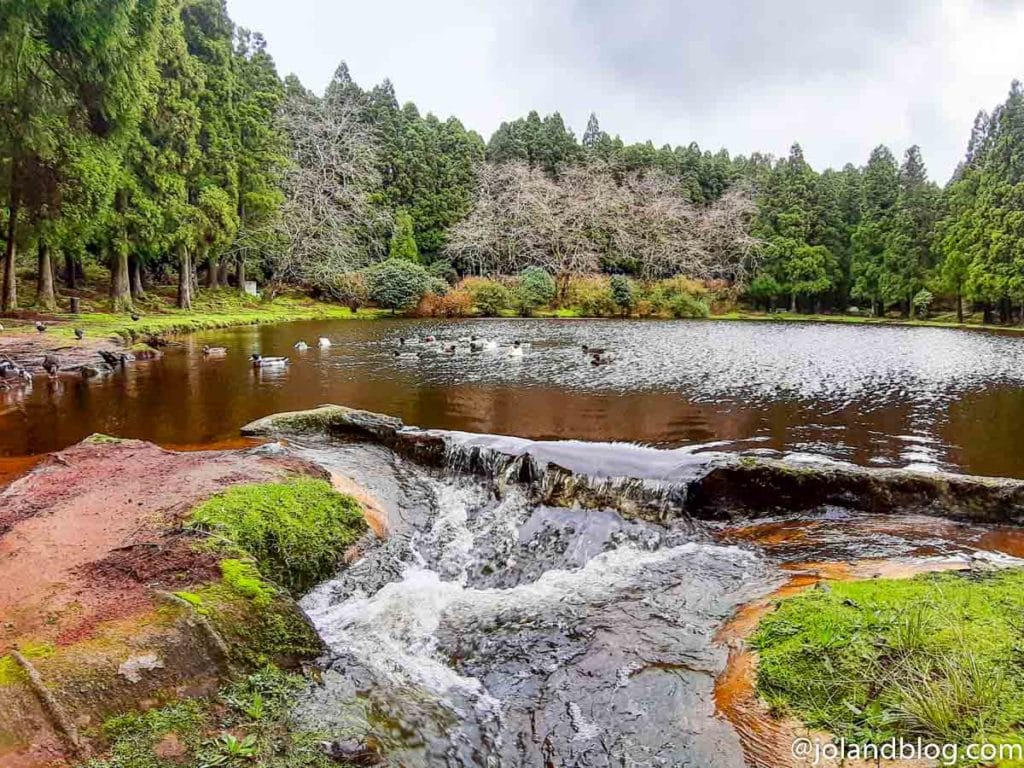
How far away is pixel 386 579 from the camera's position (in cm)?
560

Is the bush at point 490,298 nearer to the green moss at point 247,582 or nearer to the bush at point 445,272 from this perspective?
the bush at point 445,272

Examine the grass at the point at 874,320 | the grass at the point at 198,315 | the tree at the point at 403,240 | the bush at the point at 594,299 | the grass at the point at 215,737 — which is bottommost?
the grass at the point at 215,737

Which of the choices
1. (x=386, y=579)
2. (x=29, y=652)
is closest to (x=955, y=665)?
(x=386, y=579)

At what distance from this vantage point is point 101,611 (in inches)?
151

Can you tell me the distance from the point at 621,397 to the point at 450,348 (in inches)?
361

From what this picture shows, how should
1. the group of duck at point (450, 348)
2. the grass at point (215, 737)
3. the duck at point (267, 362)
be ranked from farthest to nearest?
the group of duck at point (450, 348) → the duck at point (267, 362) → the grass at point (215, 737)

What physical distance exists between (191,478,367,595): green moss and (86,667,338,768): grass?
1437mm

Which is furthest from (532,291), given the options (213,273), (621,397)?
(621,397)

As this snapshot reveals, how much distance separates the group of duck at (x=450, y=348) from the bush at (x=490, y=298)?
596 inches

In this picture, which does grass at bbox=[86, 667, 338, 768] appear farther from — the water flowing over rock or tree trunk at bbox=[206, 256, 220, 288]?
tree trunk at bbox=[206, 256, 220, 288]

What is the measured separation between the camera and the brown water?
10.1 metres

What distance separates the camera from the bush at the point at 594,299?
39.8 m

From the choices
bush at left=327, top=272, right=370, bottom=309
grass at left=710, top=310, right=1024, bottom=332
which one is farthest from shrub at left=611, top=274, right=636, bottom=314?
bush at left=327, top=272, right=370, bottom=309

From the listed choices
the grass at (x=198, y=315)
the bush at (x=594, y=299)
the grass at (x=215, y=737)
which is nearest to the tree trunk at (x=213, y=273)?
the grass at (x=198, y=315)
